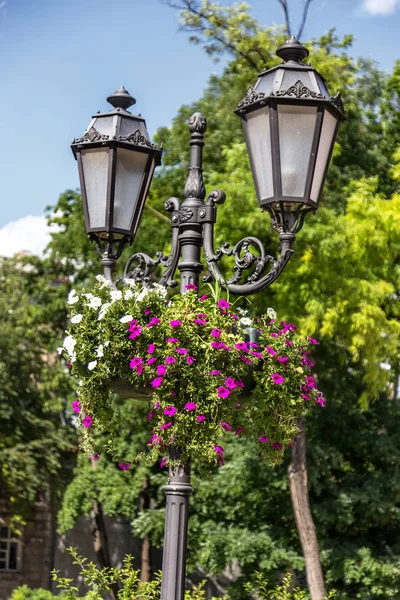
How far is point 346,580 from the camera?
18.4 metres

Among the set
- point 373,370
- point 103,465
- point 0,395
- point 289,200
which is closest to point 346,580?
point 373,370

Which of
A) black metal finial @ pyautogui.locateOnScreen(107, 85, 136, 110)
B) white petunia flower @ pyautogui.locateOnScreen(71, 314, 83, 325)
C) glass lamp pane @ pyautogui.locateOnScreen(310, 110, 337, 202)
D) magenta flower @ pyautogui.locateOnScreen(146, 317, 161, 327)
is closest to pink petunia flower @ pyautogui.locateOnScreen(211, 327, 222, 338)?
magenta flower @ pyautogui.locateOnScreen(146, 317, 161, 327)

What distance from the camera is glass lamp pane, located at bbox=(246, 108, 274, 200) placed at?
5.22m

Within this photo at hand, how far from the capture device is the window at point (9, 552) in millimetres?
29281

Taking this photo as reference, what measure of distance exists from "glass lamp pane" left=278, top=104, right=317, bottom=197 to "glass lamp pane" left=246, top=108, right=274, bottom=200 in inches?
3.0

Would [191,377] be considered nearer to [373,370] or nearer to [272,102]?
[272,102]

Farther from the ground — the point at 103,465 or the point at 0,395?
the point at 0,395

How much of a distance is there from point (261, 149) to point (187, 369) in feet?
4.29

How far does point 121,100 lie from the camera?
6.10 meters

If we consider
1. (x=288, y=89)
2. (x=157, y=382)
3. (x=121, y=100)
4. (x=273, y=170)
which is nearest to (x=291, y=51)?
(x=288, y=89)

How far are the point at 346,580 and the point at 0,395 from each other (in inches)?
449

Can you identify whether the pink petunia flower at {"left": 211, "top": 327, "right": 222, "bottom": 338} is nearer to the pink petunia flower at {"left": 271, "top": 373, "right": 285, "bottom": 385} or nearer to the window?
the pink petunia flower at {"left": 271, "top": 373, "right": 285, "bottom": 385}

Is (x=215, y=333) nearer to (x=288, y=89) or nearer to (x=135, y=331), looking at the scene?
(x=135, y=331)

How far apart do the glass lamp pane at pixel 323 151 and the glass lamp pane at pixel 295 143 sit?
81 millimetres
